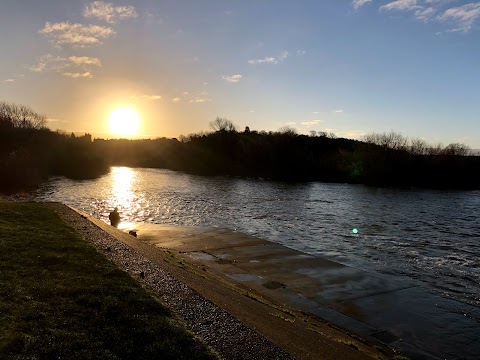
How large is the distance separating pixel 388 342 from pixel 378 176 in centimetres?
9125

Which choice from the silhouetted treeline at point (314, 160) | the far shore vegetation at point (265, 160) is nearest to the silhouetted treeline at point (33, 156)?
the far shore vegetation at point (265, 160)

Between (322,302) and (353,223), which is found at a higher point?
(353,223)

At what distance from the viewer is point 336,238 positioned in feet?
98.2

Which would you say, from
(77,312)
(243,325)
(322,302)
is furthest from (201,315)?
(322,302)

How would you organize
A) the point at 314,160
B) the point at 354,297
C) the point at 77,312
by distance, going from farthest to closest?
the point at 314,160, the point at 354,297, the point at 77,312

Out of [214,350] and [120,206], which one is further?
[120,206]

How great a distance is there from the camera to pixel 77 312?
27.4 ft

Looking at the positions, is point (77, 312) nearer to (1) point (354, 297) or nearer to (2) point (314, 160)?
(1) point (354, 297)

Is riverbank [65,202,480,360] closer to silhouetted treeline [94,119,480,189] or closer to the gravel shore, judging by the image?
the gravel shore

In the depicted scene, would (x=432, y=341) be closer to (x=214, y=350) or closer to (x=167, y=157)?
(x=214, y=350)

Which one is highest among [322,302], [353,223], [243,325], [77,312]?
[77,312]

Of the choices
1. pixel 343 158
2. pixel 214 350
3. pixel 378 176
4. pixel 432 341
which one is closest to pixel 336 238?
pixel 432 341

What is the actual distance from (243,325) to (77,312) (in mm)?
3740

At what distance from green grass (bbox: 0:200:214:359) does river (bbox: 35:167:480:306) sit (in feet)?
47.0
